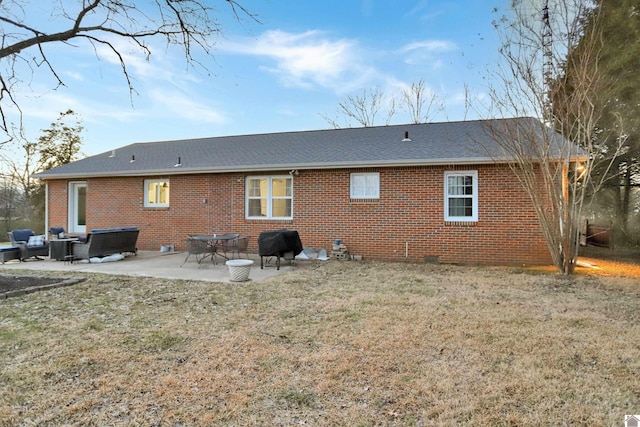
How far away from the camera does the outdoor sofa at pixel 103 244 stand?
9.70m

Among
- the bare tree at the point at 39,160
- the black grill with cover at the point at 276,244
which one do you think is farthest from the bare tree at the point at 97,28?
the bare tree at the point at 39,160

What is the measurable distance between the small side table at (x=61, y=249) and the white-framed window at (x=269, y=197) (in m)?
4.81

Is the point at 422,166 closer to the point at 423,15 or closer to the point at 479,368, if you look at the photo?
the point at 423,15

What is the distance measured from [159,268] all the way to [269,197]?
12.9 feet

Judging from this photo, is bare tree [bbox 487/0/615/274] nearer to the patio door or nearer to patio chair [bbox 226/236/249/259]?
patio chair [bbox 226/236/249/259]

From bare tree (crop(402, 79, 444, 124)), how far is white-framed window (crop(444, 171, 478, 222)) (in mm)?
13512

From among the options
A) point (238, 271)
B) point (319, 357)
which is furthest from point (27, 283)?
point (319, 357)

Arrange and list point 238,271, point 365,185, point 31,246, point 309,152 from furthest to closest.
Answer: point 309,152 → point 365,185 → point 31,246 → point 238,271

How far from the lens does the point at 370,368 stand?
11.0ft

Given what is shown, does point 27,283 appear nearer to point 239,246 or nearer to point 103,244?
point 103,244

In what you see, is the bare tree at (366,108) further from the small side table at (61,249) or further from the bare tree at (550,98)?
the small side table at (61,249)

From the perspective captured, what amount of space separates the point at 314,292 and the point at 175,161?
8.89 m

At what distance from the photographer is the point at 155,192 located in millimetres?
12969

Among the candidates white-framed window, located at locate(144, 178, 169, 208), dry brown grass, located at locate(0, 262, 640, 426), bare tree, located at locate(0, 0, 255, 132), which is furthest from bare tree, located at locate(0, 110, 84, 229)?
dry brown grass, located at locate(0, 262, 640, 426)
